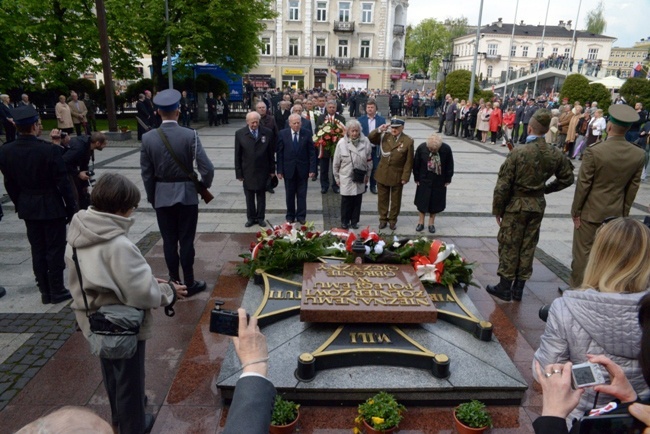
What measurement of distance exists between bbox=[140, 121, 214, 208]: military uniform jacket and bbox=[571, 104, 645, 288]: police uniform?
13.5ft

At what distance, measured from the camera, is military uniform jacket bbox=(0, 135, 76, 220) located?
4703 mm

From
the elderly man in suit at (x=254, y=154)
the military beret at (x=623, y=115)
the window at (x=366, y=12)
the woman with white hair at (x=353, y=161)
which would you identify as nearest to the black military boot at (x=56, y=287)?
the elderly man in suit at (x=254, y=154)

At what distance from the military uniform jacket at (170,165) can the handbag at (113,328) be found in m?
2.20

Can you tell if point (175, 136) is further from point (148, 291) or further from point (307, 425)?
point (307, 425)

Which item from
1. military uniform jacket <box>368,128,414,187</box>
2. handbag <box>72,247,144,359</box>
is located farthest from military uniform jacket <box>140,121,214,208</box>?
military uniform jacket <box>368,128,414,187</box>

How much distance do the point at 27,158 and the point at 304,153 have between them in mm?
4206

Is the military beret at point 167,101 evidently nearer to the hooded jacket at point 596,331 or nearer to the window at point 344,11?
the hooded jacket at point 596,331

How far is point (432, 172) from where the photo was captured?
7.34 metres

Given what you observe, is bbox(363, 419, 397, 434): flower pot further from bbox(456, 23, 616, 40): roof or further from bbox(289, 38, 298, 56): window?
bbox(456, 23, 616, 40): roof

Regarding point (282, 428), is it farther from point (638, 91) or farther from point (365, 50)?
point (365, 50)

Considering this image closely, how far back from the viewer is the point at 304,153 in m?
7.92

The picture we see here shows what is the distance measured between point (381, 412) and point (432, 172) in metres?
4.79

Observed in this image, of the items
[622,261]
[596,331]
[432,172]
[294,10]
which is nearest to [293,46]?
[294,10]

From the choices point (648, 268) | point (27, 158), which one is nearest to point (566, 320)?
point (648, 268)
